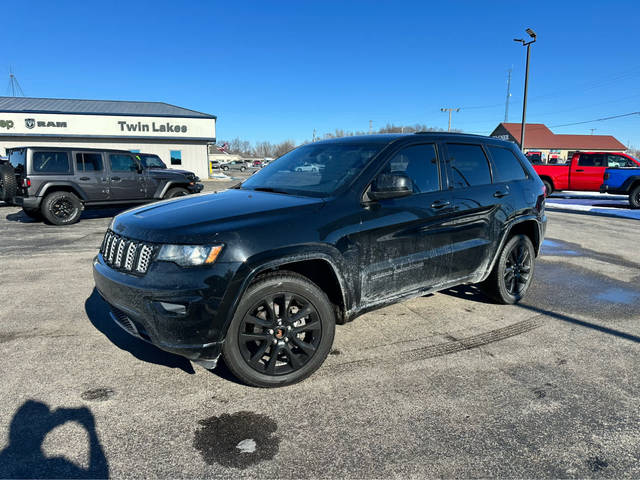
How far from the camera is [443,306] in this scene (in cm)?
460

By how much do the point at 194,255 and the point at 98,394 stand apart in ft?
4.05

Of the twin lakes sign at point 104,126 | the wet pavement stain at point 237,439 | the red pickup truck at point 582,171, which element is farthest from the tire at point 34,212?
the twin lakes sign at point 104,126

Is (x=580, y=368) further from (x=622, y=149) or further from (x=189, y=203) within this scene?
(x=622, y=149)

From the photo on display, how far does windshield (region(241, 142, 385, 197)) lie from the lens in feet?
11.0

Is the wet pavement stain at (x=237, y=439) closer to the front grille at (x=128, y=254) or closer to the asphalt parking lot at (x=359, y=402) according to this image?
the asphalt parking lot at (x=359, y=402)

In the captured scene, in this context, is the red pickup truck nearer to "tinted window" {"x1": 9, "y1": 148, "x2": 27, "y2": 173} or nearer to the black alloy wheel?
the black alloy wheel

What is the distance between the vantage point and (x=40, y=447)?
7.43 feet

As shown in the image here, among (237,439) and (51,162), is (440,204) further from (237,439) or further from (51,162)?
(51,162)

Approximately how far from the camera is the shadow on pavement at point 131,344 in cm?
324

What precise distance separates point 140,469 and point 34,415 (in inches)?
37.0

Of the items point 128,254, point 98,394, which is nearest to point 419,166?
point 128,254

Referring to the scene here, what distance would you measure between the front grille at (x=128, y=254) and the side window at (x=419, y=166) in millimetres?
1977

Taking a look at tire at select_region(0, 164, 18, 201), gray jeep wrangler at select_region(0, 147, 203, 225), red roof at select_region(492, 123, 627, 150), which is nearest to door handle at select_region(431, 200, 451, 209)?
gray jeep wrangler at select_region(0, 147, 203, 225)

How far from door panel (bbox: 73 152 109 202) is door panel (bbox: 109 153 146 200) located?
0.19 m
